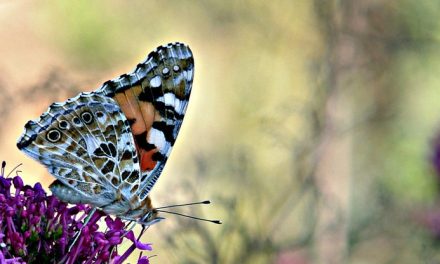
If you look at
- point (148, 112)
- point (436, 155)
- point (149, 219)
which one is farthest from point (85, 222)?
point (436, 155)

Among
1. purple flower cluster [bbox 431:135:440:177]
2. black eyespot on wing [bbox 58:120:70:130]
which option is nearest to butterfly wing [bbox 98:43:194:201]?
black eyespot on wing [bbox 58:120:70:130]

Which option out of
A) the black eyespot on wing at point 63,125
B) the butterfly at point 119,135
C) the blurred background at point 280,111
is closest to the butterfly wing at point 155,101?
the butterfly at point 119,135

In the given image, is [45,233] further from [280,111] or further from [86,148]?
[280,111]

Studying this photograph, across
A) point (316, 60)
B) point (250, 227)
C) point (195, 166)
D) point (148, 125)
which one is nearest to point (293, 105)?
point (316, 60)

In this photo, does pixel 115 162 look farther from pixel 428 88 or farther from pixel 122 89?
pixel 428 88

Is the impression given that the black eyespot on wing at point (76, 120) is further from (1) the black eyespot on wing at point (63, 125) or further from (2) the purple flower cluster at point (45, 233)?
(2) the purple flower cluster at point (45, 233)

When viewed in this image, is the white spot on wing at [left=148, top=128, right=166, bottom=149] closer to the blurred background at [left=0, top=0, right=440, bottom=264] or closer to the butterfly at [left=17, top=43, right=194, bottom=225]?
the butterfly at [left=17, top=43, right=194, bottom=225]

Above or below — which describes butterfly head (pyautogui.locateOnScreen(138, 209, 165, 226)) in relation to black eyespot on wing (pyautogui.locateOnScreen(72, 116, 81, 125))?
below
